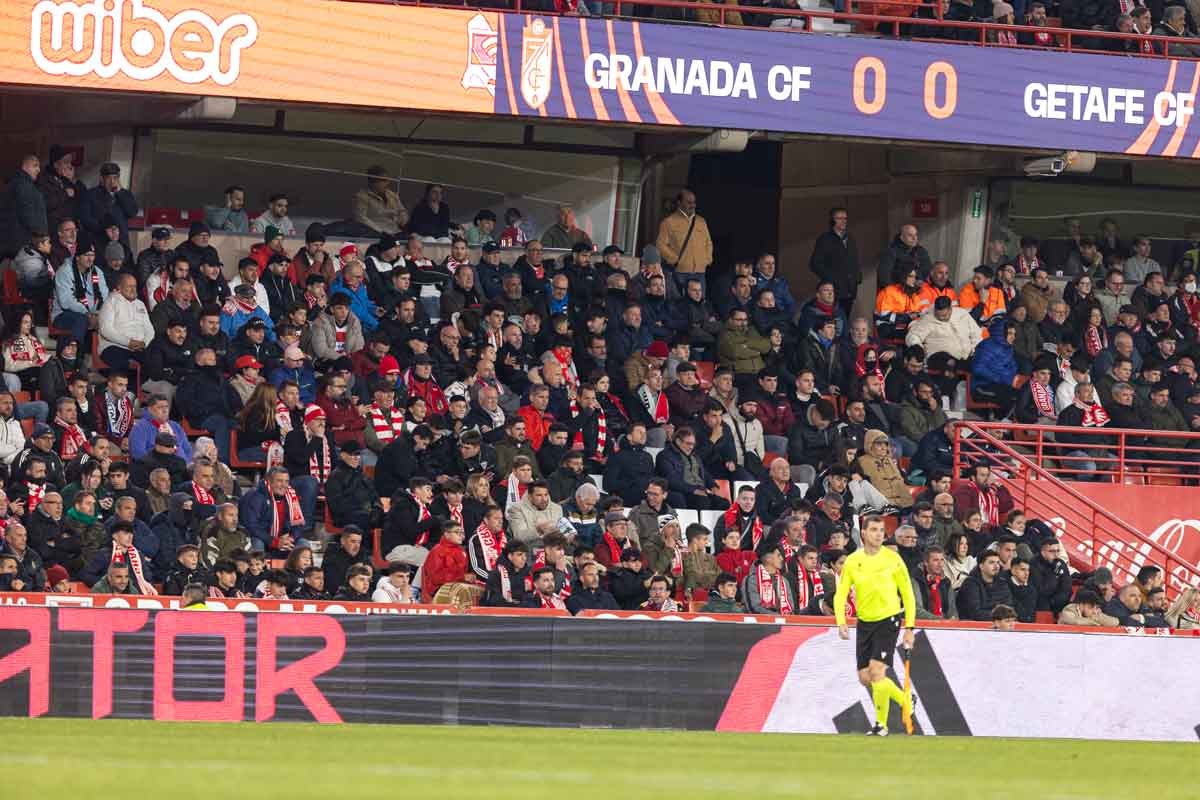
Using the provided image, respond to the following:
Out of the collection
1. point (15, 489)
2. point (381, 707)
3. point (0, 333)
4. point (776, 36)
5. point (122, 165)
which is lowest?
point (381, 707)

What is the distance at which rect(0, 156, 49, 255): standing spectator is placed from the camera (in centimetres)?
1917

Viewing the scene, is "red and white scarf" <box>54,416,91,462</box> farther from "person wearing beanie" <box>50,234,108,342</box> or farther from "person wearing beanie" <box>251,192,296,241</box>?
"person wearing beanie" <box>251,192,296,241</box>

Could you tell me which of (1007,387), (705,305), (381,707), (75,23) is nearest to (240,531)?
(381,707)

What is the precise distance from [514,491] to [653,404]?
8.45 ft

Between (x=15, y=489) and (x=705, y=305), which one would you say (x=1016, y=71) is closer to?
(x=705, y=305)

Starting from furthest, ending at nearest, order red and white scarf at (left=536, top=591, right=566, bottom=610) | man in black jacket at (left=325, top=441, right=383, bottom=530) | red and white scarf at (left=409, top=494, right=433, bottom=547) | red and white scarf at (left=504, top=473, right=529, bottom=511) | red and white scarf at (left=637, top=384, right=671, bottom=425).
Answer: red and white scarf at (left=637, top=384, right=671, bottom=425)
red and white scarf at (left=504, top=473, right=529, bottom=511)
man in black jacket at (left=325, top=441, right=383, bottom=530)
red and white scarf at (left=409, top=494, right=433, bottom=547)
red and white scarf at (left=536, top=591, right=566, bottom=610)

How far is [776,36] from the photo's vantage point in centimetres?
2164

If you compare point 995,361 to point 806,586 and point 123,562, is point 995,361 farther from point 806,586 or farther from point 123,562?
point 123,562

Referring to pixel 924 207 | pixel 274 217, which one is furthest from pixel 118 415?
pixel 924 207

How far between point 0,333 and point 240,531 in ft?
11.4

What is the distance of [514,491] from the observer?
18672 millimetres

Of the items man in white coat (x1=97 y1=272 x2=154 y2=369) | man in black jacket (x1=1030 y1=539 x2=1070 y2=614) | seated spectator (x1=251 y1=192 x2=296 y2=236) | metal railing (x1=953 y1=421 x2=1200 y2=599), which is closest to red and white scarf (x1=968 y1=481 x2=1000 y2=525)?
metal railing (x1=953 y1=421 x2=1200 y2=599)

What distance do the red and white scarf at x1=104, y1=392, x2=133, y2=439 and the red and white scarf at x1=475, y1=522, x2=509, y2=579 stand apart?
301cm

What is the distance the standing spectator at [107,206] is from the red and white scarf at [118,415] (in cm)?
191
